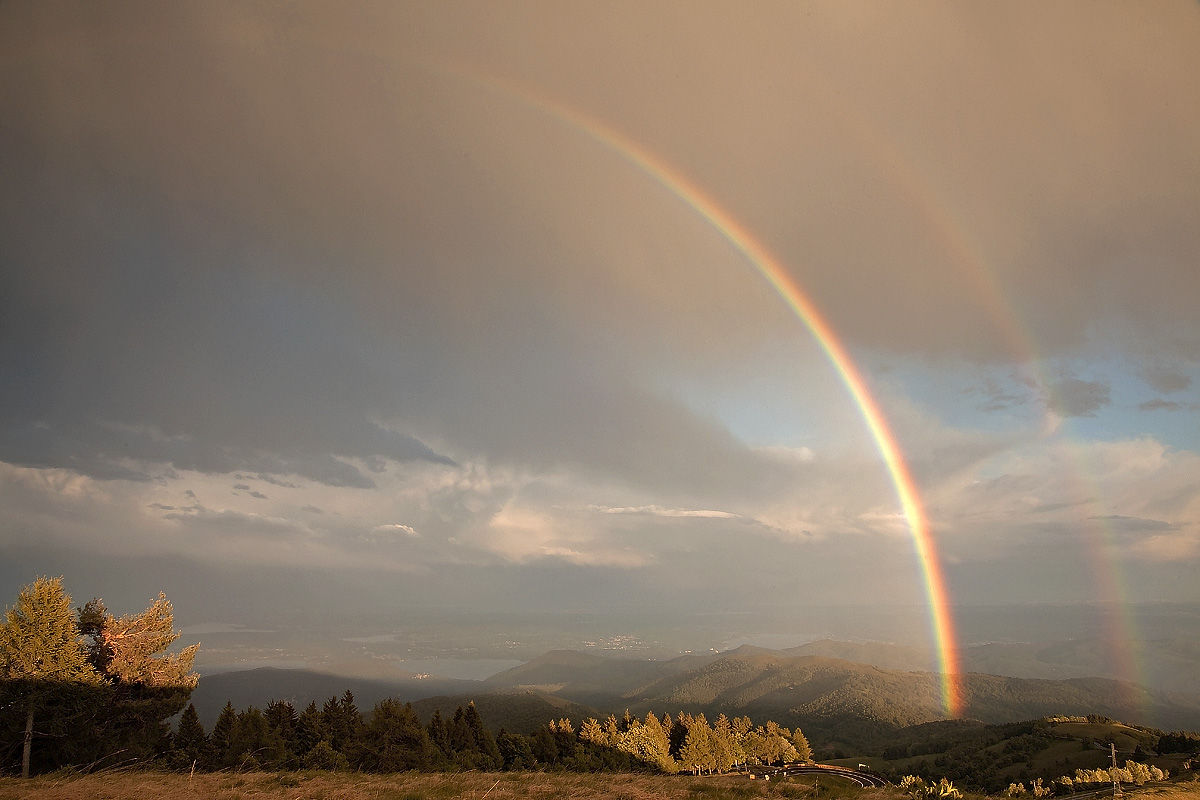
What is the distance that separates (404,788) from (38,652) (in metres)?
38.7

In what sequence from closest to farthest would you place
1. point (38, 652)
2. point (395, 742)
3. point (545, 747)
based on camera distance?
point (38, 652), point (395, 742), point (545, 747)

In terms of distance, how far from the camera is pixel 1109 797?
34719 mm

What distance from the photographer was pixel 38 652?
1649 inches

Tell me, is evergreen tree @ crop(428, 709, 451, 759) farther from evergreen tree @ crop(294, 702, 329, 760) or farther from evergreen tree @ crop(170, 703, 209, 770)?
evergreen tree @ crop(170, 703, 209, 770)

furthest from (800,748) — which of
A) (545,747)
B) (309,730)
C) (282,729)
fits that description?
(282,729)

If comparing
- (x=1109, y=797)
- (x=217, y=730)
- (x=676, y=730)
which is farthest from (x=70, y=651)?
(x=676, y=730)

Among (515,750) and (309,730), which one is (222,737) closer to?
(309,730)

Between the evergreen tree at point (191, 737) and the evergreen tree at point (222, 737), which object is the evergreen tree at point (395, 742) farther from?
the evergreen tree at point (191, 737)

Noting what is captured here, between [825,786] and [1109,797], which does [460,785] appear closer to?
[825,786]

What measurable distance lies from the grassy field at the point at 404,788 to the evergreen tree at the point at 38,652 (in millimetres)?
23838

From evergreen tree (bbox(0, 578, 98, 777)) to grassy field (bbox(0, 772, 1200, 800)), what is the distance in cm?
2384

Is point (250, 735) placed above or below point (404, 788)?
below

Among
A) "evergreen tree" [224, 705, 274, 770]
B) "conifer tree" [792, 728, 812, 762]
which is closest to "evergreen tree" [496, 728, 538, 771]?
"evergreen tree" [224, 705, 274, 770]

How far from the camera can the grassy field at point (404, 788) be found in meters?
20.6
